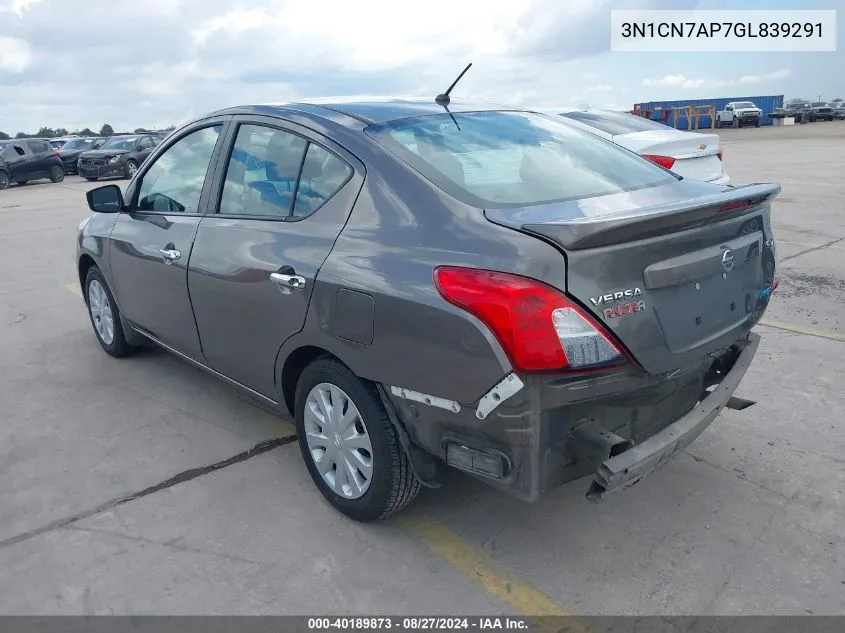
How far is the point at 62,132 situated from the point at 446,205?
Answer: 62061mm

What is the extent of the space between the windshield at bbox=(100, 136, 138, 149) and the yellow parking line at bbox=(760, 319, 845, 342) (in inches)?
911

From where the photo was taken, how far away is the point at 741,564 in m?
2.66

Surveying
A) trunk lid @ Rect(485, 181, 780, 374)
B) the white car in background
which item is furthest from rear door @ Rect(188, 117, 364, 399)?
the white car in background

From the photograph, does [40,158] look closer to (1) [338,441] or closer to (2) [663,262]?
(1) [338,441]

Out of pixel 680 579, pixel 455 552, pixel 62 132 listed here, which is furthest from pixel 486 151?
pixel 62 132

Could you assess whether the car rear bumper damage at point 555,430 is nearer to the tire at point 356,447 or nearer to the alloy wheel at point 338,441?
the tire at point 356,447

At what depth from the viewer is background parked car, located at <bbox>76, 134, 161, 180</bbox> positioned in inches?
909

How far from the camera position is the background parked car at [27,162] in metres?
23.0

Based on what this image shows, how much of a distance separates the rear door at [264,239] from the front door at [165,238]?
0.52ft

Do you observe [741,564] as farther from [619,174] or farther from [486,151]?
[486,151]

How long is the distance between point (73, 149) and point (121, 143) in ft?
18.4

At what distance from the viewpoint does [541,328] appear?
7.16 feet

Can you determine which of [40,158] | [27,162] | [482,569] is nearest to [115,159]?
[40,158]

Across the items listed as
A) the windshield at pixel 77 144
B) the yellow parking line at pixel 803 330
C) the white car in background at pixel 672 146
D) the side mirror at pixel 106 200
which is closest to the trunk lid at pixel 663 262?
the yellow parking line at pixel 803 330
